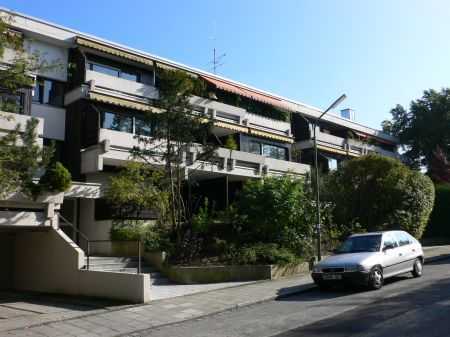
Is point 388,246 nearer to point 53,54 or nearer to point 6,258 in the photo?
point 6,258

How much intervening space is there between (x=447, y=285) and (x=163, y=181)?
10845 mm

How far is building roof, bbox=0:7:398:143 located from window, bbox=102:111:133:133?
3853 mm

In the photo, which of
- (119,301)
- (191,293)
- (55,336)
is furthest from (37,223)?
(55,336)

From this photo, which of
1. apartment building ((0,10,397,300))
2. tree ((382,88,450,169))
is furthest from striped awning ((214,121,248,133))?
tree ((382,88,450,169))

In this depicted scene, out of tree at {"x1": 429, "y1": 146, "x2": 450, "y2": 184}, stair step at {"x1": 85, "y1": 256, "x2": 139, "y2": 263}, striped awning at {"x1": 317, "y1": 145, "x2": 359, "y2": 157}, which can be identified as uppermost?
striped awning at {"x1": 317, "y1": 145, "x2": 359, "y2": 157}

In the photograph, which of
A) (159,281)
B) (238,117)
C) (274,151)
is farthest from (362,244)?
(274,151)

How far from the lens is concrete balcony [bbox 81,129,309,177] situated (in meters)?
21.8

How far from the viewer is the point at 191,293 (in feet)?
47.5

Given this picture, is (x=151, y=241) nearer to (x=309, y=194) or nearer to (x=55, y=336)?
(x=309, y=194)

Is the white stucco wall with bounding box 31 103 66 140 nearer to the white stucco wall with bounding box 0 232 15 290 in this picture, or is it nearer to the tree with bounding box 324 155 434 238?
the white stucco wall with bounding box 0 232 15 290

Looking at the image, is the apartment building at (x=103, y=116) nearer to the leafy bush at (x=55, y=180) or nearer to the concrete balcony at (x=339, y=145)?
the leafy bush at (x=55, y=180)

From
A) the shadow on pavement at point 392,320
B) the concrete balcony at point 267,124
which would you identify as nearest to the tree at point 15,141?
the shadow on pavement at point 392,320

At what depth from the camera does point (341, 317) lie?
9891 millimetres

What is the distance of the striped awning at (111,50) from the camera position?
24.2 m
